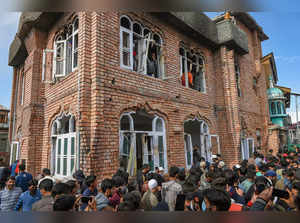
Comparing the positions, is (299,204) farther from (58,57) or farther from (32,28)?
(32,28)

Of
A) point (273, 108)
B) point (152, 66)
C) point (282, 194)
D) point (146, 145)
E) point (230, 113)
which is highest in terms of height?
point (152, 66)

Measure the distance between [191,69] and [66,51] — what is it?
521 cm

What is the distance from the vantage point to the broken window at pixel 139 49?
6.12 metres

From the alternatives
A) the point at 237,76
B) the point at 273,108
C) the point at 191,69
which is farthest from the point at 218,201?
the point at 273,108

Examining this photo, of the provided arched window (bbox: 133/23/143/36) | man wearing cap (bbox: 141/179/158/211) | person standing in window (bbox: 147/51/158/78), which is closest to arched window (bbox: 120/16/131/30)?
arched window (bbox: 133/23/143/36)

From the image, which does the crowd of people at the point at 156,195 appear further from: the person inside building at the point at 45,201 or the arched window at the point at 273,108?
the arched window at the point at 273,108

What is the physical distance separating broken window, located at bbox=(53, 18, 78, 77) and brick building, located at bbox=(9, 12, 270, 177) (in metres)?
0.03

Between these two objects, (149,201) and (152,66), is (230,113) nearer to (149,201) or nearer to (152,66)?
(152,66)

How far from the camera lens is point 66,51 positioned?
6.57m

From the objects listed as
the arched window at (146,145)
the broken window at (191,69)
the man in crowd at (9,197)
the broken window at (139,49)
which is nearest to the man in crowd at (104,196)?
the man in crowd at (9,197)

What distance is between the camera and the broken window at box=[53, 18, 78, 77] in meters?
6.18

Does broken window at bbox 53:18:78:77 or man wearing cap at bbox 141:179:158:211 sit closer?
man wearing cap at bbox 141:179:158:211

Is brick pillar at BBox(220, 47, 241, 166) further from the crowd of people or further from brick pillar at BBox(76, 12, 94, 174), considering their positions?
brick pillar at BBox(76, 12, 94, 174)
